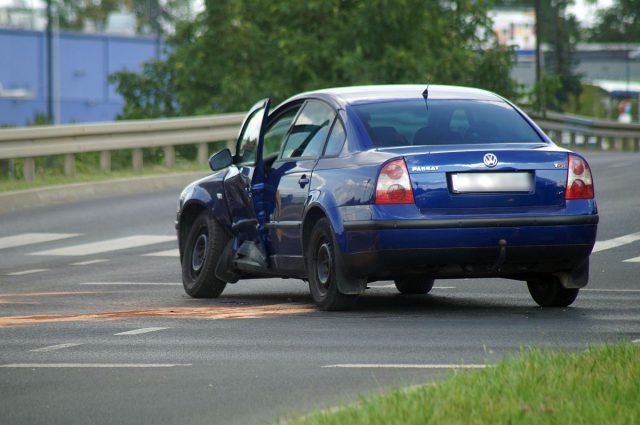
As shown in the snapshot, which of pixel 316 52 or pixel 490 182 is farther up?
pixel 316 52

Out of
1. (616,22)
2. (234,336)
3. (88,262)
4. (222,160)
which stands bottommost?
(88,262)

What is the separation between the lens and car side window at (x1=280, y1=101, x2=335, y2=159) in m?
10.6

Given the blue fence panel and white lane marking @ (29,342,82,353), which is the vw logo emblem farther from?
the blue fence panel

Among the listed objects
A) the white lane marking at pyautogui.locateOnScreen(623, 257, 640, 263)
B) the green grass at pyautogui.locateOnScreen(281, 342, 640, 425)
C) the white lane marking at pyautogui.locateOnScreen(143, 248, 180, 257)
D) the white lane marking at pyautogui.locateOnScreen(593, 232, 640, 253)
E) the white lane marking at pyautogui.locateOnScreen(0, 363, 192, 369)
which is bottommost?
the white lane marking at pyautogui.locateOnScreen(143, 248, 180, 257)

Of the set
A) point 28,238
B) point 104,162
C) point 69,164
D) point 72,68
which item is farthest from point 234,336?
point 72,68

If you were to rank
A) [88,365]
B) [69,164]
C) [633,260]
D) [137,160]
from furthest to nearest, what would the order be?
1. [137,160]
2. [69,164]
3. [633,260]
4. [88,365]

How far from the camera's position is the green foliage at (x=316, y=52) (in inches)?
1271

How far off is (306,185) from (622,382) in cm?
443

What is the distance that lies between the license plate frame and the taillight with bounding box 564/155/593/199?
283 mm

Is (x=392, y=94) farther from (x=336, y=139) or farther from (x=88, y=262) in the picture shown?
(x=88, y=262)

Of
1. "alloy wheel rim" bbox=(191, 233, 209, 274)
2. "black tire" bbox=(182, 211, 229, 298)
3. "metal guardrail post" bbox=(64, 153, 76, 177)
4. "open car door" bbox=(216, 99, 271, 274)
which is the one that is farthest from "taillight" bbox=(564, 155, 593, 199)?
"metal guardrail post" bbox=(64, 153, 76, 177)

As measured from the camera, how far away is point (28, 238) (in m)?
17.7

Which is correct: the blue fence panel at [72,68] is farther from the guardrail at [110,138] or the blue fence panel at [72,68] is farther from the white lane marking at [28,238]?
the white lane marking at [28,238]

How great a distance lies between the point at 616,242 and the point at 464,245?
630cm
